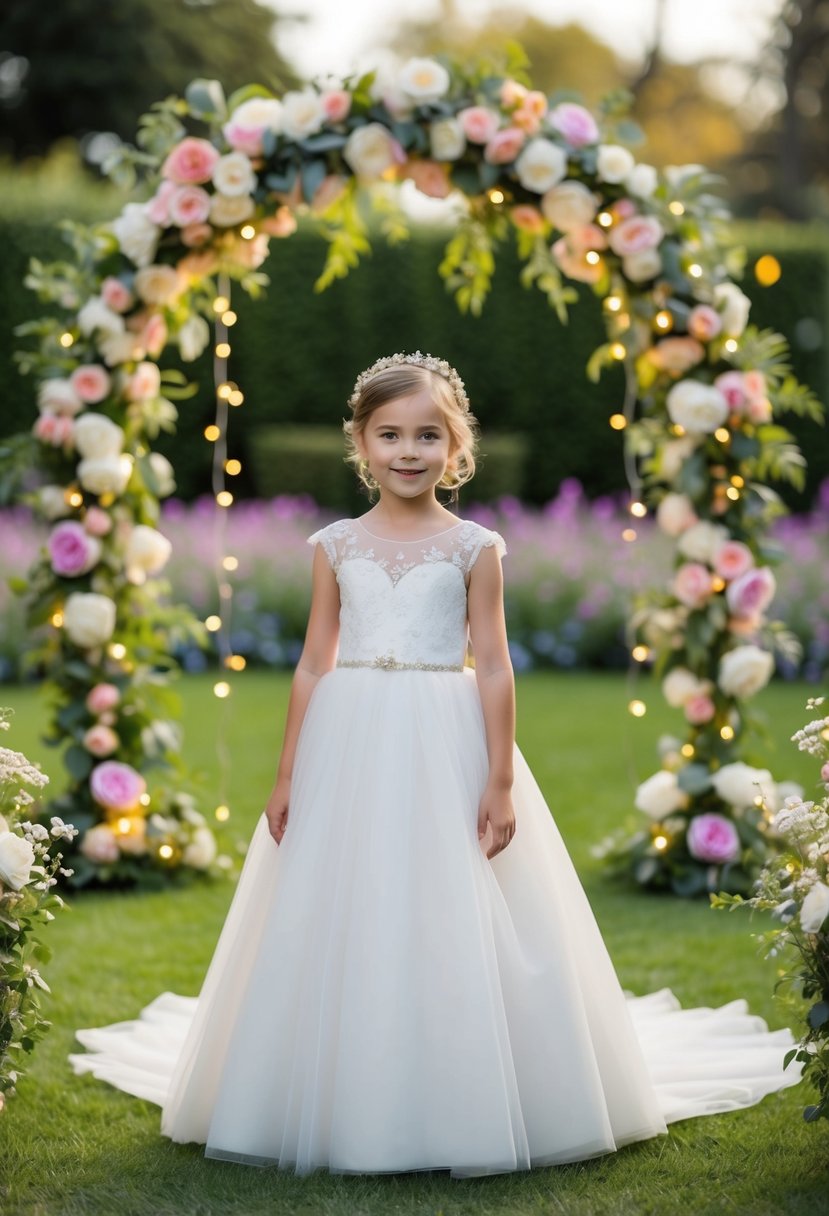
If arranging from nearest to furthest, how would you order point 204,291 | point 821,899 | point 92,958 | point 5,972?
point 821,899 < point 5,972 < point 92,958 < point 204,291

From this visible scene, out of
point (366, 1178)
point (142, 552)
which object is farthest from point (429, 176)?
point (366, 1178)

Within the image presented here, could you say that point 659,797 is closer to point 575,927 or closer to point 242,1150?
point 575,927

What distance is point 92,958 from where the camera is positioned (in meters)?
4.65

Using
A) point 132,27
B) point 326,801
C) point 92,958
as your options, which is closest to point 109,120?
point 132,27

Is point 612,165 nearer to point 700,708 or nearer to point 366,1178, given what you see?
point 700,708

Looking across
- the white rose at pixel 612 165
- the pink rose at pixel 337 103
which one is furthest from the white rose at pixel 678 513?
the pink rose at pixel 337 103

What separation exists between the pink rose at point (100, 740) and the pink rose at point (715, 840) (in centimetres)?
218

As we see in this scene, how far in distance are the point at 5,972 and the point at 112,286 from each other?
9.58ft

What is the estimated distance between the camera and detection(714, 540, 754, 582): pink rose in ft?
17.2

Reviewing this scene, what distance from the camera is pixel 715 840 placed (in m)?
5.24

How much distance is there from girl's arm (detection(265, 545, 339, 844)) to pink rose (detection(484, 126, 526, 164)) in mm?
2167

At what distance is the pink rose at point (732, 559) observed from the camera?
206 inches

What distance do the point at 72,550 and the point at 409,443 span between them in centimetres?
249

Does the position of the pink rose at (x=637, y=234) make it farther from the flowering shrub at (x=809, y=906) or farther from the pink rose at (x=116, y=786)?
the pink rose at (x=116, y=786)
